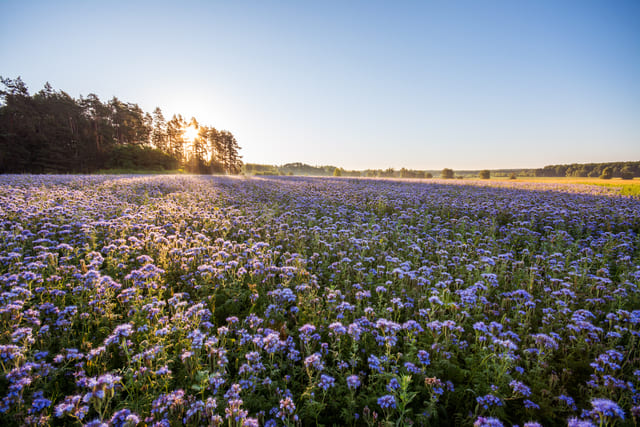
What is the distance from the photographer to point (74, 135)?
46.8m

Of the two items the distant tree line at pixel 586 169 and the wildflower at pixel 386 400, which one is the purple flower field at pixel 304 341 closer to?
the wildflower at pixel 386 400

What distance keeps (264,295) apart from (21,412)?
9.09 feet

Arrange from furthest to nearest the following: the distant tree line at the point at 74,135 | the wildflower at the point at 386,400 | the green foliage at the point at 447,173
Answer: the green foliage at the point at 447,173
the distant tree line at the point at 74,135
the wildflower at the point at 386,400

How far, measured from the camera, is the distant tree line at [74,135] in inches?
1534

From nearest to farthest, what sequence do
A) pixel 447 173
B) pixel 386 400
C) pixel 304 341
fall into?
pixel 386 400 → pixel 304 341 → pixel 447 173

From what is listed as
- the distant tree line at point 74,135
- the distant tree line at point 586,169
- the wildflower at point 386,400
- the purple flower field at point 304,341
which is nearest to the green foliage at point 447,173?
the distant tree line at point 586,169

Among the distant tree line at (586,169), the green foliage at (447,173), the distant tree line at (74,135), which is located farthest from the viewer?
the green foliage at (447,173)

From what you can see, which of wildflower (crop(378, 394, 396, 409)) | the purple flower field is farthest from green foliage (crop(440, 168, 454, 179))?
wildflower (crop(378, 394, 396, 409))

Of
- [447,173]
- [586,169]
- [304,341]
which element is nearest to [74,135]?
[304,341]

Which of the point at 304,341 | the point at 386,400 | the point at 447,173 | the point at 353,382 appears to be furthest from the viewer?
the point at 447,173

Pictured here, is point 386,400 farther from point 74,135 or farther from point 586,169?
point 586,169

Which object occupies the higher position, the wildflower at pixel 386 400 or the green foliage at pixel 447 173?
the green foliage at pixel 447 173

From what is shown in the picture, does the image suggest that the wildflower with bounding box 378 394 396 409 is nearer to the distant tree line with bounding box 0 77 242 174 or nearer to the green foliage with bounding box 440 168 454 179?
the distant tree line with bounding box 0 77 242 174

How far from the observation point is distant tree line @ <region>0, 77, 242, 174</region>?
39.0m
